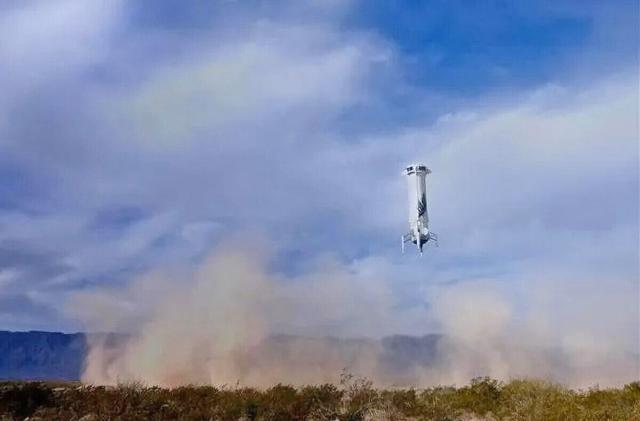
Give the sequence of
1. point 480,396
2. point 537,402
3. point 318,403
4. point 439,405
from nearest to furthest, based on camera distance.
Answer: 1. point 537,402
2. point 318,403
3. point 439,405
4. point 480,396

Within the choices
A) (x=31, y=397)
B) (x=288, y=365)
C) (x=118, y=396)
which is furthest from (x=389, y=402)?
(x=288, y=365)

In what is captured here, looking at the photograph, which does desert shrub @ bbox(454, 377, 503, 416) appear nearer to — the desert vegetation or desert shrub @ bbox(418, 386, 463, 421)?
the desert vegetation

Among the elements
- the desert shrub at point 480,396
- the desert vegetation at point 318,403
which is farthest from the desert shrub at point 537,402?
the desert shrub at point 480,396

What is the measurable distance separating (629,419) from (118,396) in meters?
17.4

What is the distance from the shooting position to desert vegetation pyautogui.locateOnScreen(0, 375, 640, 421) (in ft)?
74.2

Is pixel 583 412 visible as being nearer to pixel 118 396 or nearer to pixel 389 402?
pixel 389 402

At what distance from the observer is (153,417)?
880 inches

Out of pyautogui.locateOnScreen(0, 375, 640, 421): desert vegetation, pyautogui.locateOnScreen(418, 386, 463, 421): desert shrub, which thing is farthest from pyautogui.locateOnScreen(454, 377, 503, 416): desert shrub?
pyautogui.locateOnScreen(418, 386, 463, 421): desert shrub

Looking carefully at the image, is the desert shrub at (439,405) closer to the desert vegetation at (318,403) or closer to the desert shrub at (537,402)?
the desert vegetation at (318,403)

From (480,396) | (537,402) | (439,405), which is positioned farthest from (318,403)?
(537,402)

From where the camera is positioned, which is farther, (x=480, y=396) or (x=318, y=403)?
(x=480, y=396)

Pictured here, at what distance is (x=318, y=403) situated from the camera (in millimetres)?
24953

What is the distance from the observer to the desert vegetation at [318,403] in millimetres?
22609

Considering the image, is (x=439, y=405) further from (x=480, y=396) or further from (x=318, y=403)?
(x=318, y=403)
